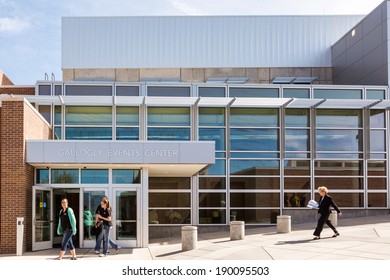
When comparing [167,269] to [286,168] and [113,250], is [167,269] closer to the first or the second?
[113,250]

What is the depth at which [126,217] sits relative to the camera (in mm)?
18656

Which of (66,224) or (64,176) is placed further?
(64,176)

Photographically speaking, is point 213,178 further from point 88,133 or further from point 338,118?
point 338,118

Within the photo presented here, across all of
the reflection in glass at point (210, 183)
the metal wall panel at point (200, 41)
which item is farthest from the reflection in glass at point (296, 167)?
the metal wall panel at point (200, 41)

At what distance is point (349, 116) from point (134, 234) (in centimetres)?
1194

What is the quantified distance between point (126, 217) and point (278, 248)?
5.81 meters

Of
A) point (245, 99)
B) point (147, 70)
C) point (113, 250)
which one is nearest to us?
point (113, 250)

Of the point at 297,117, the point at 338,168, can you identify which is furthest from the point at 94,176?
the point at 338,168

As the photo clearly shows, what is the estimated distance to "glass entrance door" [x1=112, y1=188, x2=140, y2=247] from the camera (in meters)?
18.6

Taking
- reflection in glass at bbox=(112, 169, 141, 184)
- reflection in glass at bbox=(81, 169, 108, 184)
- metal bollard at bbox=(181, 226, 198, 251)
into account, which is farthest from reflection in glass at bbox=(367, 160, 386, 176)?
reflection in glass at bbox=(81, 169, 108, 184)

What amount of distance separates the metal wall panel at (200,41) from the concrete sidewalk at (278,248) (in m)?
14.8

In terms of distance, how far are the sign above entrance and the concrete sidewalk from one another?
2866 millimetres

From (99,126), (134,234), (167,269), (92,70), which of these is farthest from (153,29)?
(167,269)

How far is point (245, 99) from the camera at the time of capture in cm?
2328
